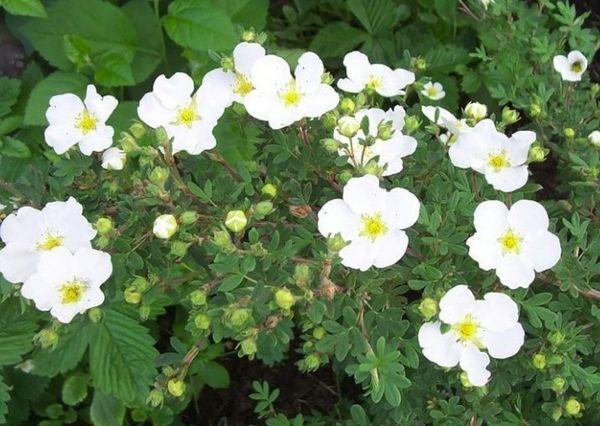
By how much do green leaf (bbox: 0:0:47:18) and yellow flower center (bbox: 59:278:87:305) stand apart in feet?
2.85

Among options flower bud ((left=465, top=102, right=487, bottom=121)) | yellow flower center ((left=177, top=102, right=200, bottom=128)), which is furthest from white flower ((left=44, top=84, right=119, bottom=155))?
flower bud ((left=465, top=102, right=487, bottom=121))

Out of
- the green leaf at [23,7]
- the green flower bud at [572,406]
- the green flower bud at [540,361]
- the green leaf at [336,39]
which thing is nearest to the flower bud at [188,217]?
the green flower bud at [540,361]

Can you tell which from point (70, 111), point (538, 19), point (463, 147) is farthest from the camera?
point (538, 19)

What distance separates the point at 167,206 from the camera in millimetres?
1311

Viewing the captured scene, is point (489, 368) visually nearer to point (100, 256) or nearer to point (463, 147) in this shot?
point (463, 147)

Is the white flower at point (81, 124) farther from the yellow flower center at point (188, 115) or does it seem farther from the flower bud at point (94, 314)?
the flower bud at point (94, 314)

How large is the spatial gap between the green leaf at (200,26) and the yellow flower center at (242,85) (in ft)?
1.51

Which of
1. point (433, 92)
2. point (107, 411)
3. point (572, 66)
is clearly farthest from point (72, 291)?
point (572, 66)

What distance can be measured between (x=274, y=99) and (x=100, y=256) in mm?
414

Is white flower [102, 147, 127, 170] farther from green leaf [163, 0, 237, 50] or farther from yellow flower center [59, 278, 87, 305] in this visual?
green leaf [163, 0, 237, 50]

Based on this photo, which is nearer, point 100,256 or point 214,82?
point 100,256

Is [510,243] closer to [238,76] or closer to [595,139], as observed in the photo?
[595,139]

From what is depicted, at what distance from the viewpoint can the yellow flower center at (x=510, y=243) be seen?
4.17 feet

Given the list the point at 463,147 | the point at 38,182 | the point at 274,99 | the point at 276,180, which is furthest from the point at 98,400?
the point at 463,147
